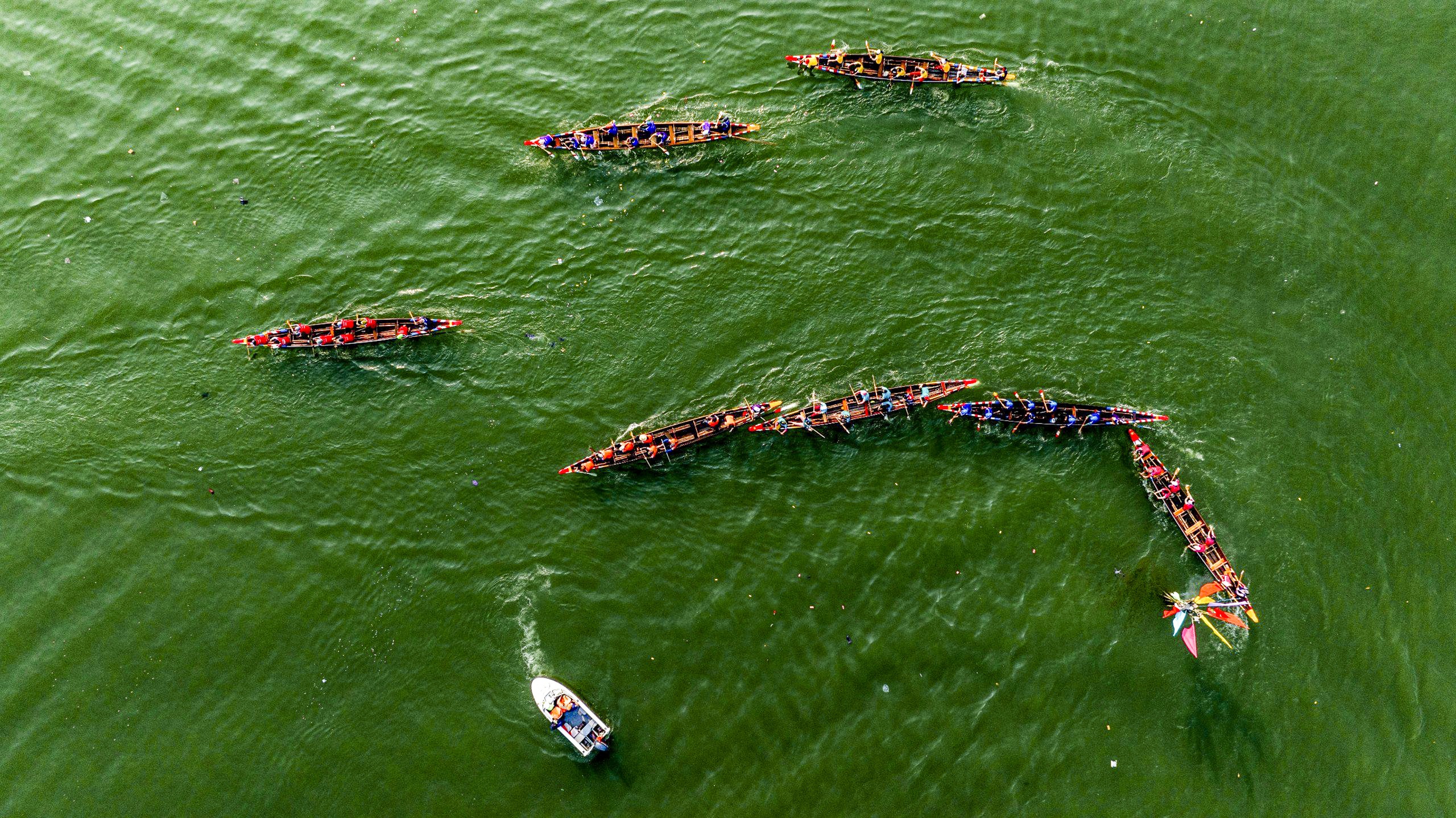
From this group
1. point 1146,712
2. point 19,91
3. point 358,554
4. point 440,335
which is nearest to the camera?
point 1146,712

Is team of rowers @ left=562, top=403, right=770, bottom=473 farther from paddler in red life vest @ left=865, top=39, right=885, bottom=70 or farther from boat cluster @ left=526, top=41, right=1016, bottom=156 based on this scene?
paddler in red life vest @ left=865, top=39, right=885, bottom=70

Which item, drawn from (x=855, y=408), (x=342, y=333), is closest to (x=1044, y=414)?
(x=855, y=408)

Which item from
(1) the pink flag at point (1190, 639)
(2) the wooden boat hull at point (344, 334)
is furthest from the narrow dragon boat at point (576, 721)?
(1) the pink flag at point (1190, 639)

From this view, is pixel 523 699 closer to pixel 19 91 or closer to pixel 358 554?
pixel 358 554

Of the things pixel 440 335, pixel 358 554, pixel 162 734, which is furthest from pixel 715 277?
pixel 162 734

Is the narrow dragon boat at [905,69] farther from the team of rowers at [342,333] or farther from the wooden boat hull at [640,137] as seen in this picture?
the team of rowers at [342,333]
